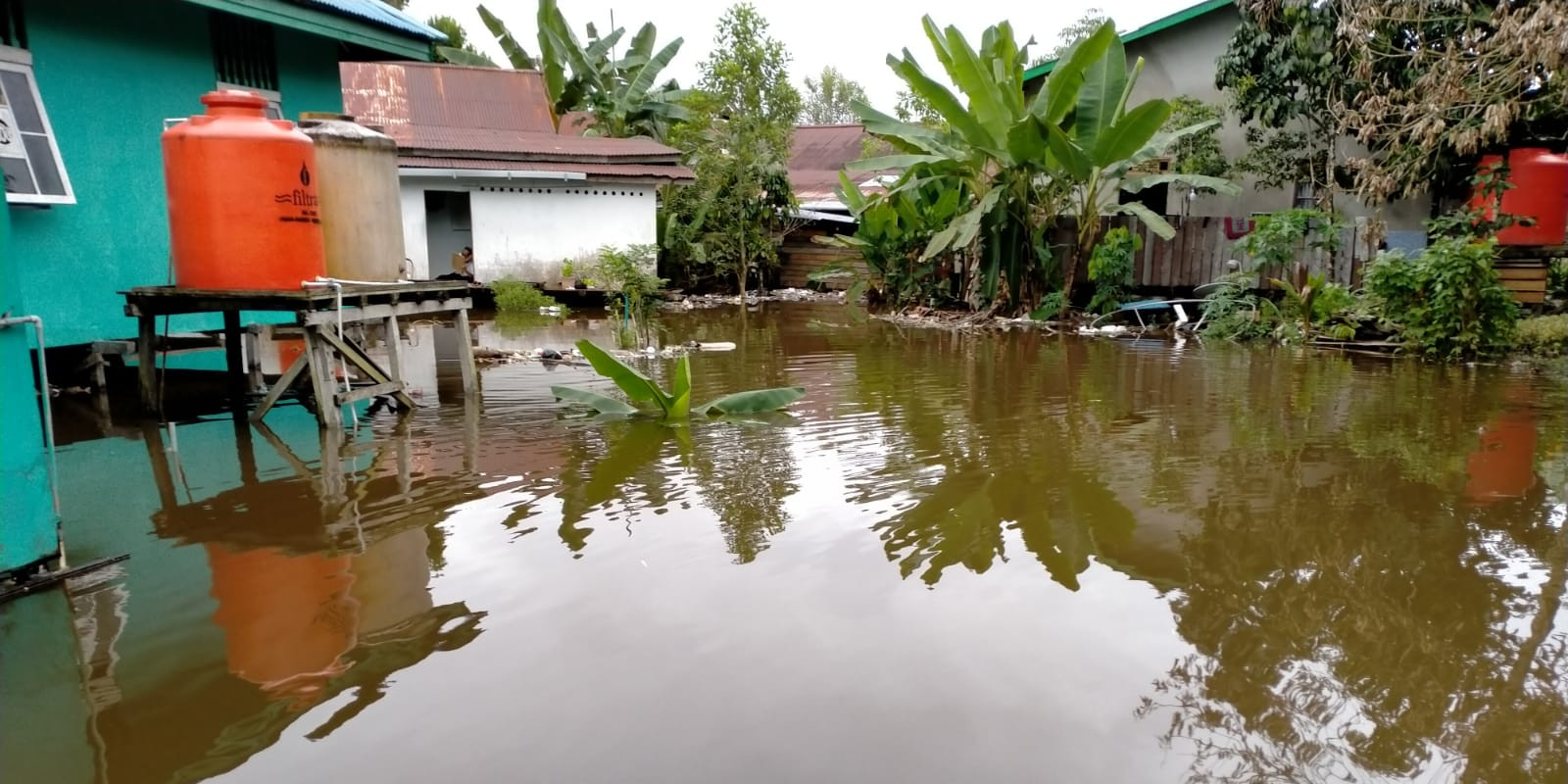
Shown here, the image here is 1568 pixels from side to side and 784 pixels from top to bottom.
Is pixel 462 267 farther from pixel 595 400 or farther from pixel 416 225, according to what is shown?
pixel 595 400

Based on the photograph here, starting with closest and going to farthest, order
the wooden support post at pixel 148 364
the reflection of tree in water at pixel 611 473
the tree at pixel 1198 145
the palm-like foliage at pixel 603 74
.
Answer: the reflection of tree in water at pixel 611 473
the wooden support post at pixel 148 364
the tree at pixel 1198 145
the palm-like foliage at pixel 603 74

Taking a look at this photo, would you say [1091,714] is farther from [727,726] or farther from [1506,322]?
[1506,322]

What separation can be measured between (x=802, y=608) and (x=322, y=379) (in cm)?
420

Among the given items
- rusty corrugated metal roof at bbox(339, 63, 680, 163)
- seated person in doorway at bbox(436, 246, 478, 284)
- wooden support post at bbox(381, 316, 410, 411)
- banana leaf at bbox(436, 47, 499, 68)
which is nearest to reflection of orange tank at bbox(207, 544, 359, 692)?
wooden support post at bbox(381, 316, 410, 411)

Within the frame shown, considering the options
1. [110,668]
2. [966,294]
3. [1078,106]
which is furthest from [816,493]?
[966,294]

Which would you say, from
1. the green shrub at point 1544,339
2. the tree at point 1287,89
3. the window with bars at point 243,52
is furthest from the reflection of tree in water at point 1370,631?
the tree at point 1287,89

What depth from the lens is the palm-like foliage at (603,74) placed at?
22.8 m

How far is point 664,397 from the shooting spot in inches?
273

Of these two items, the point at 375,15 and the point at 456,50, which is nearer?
the point at 375,15

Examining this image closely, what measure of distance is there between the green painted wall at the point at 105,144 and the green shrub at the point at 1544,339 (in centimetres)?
1312

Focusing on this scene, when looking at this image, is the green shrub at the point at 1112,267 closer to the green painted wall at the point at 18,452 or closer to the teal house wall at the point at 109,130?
the teal house wall at the point at 109,130

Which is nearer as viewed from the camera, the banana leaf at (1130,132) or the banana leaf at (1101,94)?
the banana leaf at (1130,132)

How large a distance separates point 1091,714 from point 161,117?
9.27m

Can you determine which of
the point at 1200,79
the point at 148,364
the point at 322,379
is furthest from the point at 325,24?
the point at 1200,79
